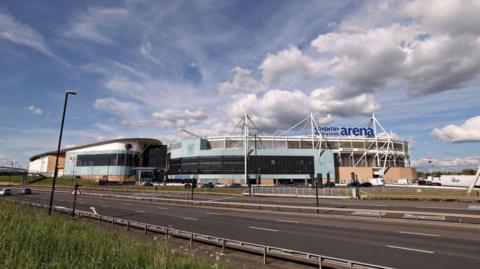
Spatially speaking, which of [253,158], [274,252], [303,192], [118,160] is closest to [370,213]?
[274,252]

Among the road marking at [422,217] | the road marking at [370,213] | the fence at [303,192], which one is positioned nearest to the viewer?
the road marking at [422,217]

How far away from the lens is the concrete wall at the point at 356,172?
394 ft

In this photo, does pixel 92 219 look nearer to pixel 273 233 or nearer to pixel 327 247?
pixel 273 233

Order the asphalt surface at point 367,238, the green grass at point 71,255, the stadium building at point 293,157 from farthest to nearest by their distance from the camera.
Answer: the stadium building at point 293,157 → the asphalt surface at point 367,238 → the green grass at point 71,255

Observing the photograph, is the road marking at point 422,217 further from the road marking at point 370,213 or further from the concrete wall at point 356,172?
the concrete wall at point 356,172

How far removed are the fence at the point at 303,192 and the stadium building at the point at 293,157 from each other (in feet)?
171

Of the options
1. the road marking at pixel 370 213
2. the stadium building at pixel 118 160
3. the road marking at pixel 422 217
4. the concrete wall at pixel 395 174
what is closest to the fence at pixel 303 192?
the road marking at pixel 370 213

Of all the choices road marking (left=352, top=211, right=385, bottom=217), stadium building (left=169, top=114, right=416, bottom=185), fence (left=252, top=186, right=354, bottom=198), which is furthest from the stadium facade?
road marking (left=352, top=211, right=385, bottom=217)

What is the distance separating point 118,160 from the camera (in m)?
136

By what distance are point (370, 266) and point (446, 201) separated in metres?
35.1

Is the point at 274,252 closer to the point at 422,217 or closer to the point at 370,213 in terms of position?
the point at 370,213

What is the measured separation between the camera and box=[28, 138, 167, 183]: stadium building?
447 feet

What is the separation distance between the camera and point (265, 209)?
32562 mm

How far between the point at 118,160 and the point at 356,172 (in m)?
103
